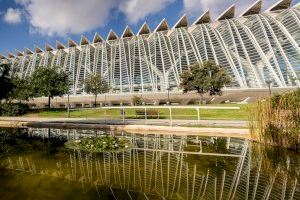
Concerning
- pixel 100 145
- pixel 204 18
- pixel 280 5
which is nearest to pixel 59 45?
pixel 204 18

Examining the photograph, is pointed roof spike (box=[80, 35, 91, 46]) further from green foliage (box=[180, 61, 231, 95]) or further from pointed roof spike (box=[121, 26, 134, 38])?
green foliage (box=[180, 61, 231, 95])

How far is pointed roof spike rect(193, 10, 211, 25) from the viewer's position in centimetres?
8968

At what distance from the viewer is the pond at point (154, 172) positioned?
30.3 feet

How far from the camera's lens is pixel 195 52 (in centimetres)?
7550

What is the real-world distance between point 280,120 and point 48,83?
43329 millimetres

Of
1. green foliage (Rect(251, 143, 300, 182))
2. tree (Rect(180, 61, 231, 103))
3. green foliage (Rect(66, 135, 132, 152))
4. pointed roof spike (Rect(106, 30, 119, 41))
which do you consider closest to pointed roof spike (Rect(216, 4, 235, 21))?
pointed roof spike (Rect(106, 30, 119, 41))

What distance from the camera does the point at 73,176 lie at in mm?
11180

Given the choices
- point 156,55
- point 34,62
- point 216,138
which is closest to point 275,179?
point 216,138

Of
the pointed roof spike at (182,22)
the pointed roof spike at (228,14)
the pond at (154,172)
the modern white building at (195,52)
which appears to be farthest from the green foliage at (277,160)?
the pointed roof spike at (182,22)

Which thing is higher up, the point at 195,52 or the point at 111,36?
the point at 111,36

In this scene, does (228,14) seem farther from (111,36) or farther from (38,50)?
(38,50)

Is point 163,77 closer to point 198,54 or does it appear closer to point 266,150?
point 198,54

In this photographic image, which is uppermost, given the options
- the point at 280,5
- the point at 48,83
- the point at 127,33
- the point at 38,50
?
the point at 280,5

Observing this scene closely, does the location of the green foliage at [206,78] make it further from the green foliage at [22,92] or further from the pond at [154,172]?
the pond at [154,172]
